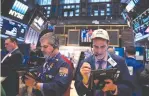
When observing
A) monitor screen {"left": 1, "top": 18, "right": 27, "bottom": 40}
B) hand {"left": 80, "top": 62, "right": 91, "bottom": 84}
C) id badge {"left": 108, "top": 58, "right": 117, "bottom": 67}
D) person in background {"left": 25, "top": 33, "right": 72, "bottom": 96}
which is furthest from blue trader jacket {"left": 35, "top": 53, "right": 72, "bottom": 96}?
monitor screen {"left": 1, "top": 18, "right": 27, "bottom": 40}

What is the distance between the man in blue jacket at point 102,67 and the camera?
6.96 ft

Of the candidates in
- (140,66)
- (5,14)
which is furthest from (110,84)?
(5,14)

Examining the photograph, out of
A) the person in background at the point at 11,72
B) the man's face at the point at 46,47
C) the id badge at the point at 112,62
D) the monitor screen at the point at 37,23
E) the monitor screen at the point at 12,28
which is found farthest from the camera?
the monitor screen at the point at 37,23

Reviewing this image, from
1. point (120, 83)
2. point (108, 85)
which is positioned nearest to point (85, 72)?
point (108, 85)

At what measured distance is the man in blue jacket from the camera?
2.12 meters

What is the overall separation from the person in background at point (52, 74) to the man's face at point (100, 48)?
0.31 metres

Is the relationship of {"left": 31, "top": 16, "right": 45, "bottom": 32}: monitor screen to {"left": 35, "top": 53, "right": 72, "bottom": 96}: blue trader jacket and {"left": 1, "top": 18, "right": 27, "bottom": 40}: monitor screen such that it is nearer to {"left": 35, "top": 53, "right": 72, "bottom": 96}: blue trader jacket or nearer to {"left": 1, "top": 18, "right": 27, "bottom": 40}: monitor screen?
{"left": 1, "top": 18, "right": 27, "bottom": 40}: monitor screen

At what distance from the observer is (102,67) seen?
2250 mm

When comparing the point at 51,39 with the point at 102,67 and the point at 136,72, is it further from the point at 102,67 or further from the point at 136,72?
the point at 136,72

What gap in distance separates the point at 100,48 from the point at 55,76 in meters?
0.45

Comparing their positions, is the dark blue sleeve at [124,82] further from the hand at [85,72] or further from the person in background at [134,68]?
the person in background at [134,68]

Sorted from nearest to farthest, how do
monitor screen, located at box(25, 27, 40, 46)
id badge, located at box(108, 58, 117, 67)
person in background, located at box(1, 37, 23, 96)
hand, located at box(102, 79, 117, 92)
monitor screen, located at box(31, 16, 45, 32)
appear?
hand, located at box(102, 79, 117, 92) → id badge, located at box(108, 58, 117, 67) → person in background, located at box(1, 37, 23, 96) → monitor screen, located at box(25, 27, 40, 46) → monitor screen, located at box(31, 16, 45, 32)

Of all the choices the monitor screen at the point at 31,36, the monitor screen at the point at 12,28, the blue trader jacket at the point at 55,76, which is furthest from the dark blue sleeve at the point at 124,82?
the monitor screen at the point at 31,36

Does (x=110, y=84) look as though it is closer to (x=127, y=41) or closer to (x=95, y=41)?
(x=95, y=41)
